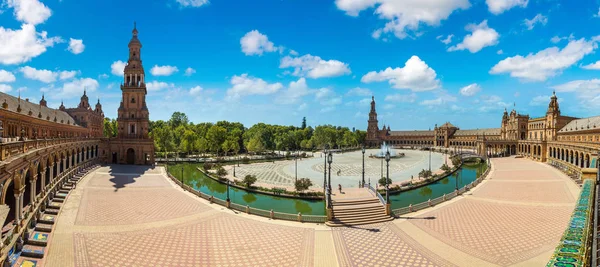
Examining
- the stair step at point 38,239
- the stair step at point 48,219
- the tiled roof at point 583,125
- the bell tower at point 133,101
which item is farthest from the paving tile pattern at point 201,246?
the tiled roof at point 583,125

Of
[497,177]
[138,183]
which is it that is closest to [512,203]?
[497,177]

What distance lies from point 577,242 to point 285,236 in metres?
13.7

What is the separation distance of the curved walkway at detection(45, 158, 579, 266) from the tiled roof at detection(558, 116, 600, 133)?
37452 millimetres

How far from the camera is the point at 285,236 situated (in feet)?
58.5

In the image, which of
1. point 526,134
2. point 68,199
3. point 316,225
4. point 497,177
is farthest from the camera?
point 526,134

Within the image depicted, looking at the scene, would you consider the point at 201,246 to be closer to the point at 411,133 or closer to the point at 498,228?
the point at 498,228

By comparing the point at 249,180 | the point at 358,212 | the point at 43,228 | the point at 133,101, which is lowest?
the point at 43,228

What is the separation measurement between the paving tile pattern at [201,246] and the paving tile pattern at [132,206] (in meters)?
2.80

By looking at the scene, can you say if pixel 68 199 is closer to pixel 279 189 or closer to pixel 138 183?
pixel 138 183

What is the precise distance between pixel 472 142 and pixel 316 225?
356 ft

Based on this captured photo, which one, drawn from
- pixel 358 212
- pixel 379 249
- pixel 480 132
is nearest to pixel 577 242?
pixel 379 249

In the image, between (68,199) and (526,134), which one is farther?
(526,134)

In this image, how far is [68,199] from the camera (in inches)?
972

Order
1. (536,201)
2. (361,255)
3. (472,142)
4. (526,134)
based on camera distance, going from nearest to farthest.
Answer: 1. (361,255)
2. (536,201)
3. (526,134)
4. (472,142)
